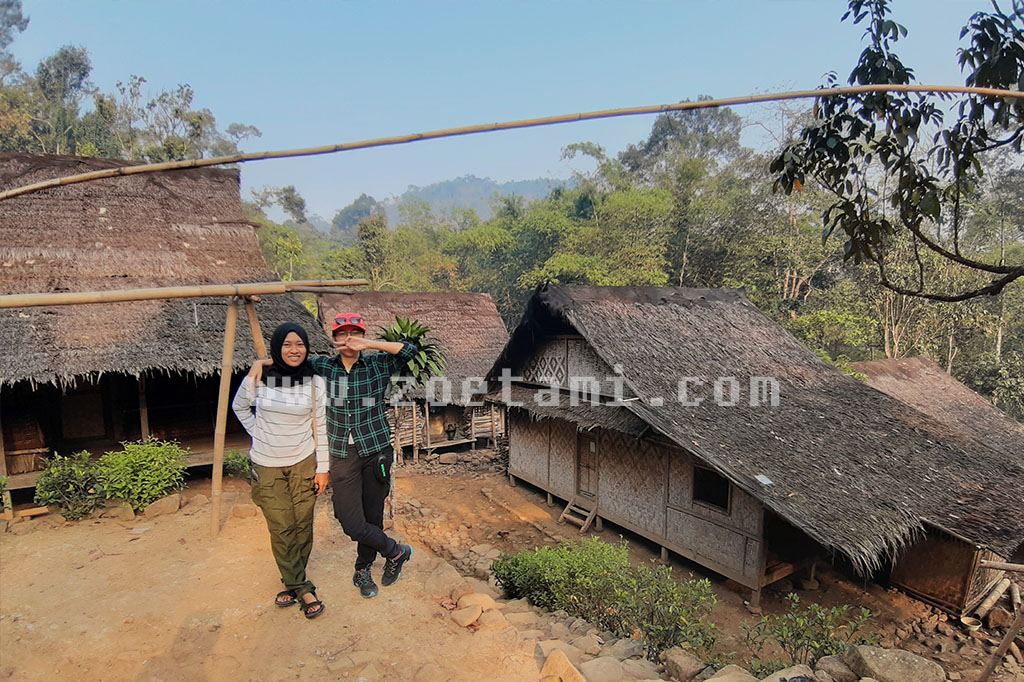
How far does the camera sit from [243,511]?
5973mm

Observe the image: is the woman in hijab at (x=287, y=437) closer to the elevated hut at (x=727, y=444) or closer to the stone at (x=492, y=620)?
the stone at (x=492, y=620)

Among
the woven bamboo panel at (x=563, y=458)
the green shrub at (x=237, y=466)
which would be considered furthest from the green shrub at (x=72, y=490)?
the woven bamboo panel at (x=563, y=458)

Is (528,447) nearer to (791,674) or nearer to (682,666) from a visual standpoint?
(682,666)

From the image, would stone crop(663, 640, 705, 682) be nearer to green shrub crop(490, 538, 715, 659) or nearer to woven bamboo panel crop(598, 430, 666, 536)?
green shrub crop(490, 538, 715, 659)

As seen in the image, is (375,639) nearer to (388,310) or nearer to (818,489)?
(818,489)

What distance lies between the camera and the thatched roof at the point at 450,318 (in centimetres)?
1409

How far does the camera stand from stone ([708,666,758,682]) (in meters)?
3.12

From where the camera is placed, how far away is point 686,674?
339cm

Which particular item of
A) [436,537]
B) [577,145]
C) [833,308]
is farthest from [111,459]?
[577,145]

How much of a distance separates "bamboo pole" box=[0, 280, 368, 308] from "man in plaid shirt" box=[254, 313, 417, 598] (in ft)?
1.96

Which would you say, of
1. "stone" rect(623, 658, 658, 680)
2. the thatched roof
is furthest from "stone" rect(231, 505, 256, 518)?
the thatched roof

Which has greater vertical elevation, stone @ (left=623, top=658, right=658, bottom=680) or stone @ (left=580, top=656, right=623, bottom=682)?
stone @ (left=580, top=656, right=623, bottom=682)

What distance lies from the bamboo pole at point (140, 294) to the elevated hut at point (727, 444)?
17.6 feet

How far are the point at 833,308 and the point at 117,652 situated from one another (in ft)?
72.9
